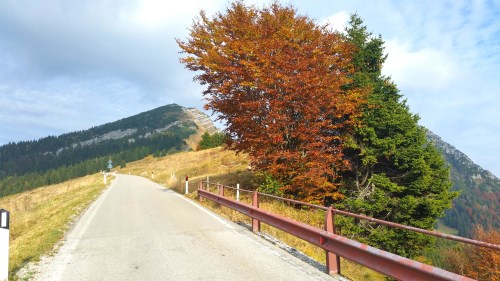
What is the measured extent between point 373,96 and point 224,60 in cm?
775

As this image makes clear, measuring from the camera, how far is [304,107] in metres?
15.5

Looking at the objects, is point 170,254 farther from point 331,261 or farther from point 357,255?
point 357,255

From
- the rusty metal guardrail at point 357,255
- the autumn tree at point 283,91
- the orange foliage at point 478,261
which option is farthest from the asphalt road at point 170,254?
the orange foliage at point 478,261

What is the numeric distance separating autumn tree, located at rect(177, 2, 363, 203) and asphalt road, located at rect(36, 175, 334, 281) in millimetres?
5418

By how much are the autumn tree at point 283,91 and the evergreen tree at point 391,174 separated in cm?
111

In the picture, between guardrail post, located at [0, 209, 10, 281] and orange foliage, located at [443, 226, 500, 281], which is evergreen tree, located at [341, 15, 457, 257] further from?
guardrail post, located at [0, 209, 10, 281]

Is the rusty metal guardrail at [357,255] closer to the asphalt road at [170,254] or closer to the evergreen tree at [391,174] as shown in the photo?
the asphalt road at [170,254]

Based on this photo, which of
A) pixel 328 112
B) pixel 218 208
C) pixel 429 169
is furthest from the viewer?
pixel 429 169

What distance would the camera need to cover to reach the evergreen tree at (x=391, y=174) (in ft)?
55.9

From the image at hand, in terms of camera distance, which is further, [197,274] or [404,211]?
[404,211]

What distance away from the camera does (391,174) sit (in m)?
19.0

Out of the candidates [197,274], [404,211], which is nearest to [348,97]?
[404,211]

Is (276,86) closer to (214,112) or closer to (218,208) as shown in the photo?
(214,112)

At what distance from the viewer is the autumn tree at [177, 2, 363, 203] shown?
50.5 ft
